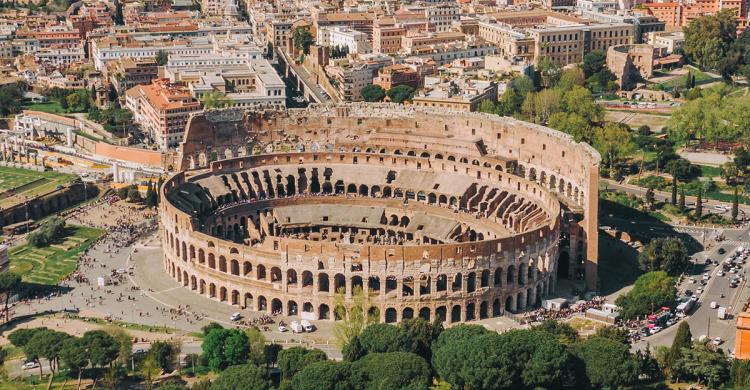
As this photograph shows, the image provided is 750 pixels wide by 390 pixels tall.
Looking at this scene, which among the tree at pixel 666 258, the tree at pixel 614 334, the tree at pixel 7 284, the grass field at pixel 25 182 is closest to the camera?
the tree at pixel 614 334

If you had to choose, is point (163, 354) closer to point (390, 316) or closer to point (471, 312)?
point (390, 316)

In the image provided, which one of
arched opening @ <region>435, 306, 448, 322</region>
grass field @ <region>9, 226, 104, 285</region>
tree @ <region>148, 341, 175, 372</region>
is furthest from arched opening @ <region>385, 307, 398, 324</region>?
grass field @ <region>9, 226, 104, 285</region>

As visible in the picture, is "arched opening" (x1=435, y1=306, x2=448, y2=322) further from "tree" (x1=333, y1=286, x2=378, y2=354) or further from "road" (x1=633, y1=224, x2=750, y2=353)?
"road" (x1=633, y1=224, x2=750, y2=353)

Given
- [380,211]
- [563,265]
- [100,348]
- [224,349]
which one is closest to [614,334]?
[563,265]

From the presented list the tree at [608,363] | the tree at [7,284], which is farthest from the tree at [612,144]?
the tree at [7,284]

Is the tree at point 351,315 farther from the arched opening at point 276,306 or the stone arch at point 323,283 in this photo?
the arched opening at point 276,306

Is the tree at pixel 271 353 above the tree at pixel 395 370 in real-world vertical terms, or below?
below
